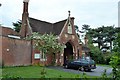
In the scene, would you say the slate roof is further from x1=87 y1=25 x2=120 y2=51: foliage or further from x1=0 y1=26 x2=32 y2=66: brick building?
x1=87 y1=25 x2=120 y2=51: foliage

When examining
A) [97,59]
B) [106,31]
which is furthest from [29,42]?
[106,31]

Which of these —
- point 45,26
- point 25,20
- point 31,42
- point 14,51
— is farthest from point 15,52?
point 45,26

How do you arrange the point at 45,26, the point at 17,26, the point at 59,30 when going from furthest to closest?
the point at 17,26, the point at 45,26, the point at 59,30

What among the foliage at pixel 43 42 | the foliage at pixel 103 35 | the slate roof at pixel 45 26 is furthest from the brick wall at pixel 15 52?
the foliage at pixel 103 35

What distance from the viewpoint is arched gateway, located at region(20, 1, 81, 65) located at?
33.8 metres

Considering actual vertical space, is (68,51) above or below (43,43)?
below

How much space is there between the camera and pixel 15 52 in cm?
2586

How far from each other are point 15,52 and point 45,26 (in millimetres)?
11876

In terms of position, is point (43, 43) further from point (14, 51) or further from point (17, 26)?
point (17, 26)

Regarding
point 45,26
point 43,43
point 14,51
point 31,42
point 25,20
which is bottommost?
point 14,51

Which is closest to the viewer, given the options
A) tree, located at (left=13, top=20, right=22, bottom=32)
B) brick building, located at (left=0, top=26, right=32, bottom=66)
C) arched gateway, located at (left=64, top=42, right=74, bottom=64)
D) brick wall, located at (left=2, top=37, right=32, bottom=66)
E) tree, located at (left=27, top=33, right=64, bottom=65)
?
brick building, located at (left=0, top=26, right=32, bottom=66)

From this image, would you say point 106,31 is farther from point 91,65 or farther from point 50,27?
point 91,65

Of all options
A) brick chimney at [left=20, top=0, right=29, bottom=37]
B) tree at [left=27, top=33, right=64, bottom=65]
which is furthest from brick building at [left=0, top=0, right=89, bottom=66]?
tree at [left=27, top=33, right=64, bottom=65]

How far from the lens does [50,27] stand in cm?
3769
